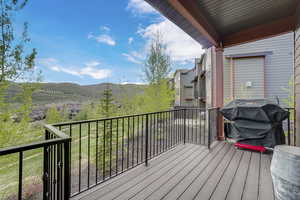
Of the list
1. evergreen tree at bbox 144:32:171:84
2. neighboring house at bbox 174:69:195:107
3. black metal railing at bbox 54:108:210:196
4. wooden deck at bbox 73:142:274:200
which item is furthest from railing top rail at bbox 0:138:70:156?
neighboring house at bbox 174:69:195:107

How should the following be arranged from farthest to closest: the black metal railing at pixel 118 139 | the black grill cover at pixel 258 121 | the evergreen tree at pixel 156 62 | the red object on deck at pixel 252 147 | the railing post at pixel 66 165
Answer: the evergreen tree at pixel 156 62 < the red object on deck at pixel 252 147 < the black grill cover at pixel 258 121 < the black metal railing at pixel 118 139 < the railing post at pixel 66 165

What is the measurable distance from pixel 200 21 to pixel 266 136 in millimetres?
2551

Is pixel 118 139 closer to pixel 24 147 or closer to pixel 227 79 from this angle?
pixel 24 147

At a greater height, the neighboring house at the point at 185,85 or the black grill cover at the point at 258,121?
the neighboring house at the point at 185,85

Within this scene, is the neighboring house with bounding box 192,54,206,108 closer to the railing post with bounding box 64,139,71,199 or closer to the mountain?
the mountain

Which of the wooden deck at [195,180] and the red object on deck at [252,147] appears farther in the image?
the red object on deck at [252,147]

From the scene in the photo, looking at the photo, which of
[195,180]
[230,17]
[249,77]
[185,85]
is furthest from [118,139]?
[185,85]

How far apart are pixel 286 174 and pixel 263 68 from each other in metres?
5.44

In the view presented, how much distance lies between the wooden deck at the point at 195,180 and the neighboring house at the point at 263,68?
11.2 ft

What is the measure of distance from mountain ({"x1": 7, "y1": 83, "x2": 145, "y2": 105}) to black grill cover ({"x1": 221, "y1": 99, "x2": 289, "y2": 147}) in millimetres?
3957

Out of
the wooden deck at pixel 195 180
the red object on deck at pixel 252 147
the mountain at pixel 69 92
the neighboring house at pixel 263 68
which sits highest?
the neighboring house at pixel 263 68

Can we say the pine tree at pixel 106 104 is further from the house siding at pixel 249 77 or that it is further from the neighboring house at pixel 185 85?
the neighboring house at pixel 185 85

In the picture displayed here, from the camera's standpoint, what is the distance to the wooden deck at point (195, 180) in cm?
173

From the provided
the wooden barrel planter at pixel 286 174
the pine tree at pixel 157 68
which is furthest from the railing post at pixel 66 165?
the pine tree at pixel 157 68
